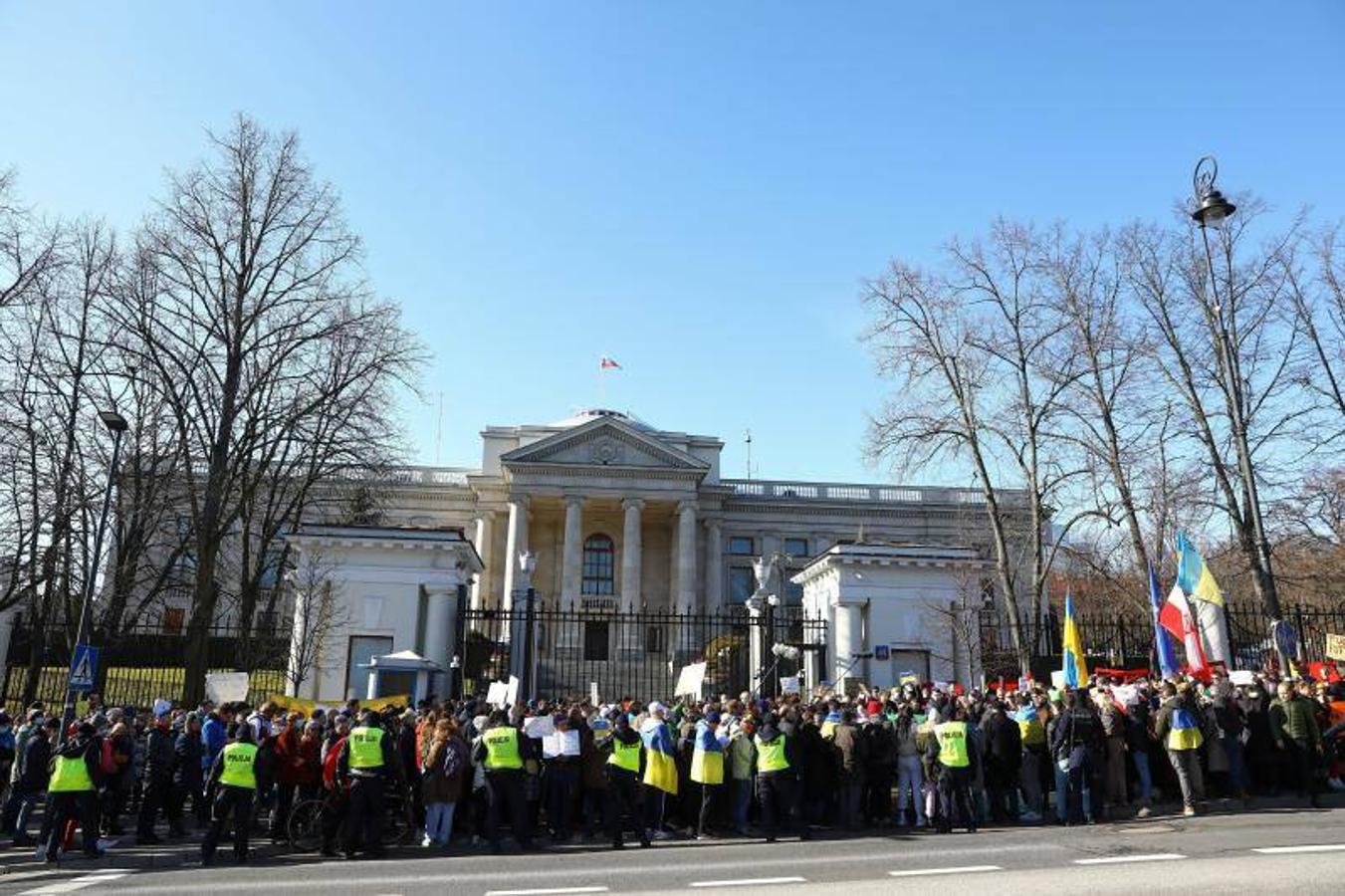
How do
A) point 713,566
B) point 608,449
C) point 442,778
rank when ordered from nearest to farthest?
point 442,778 → point 608,449 → point 713,566

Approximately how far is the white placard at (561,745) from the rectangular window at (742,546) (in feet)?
183

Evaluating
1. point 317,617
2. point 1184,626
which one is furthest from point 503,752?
point 1184,626

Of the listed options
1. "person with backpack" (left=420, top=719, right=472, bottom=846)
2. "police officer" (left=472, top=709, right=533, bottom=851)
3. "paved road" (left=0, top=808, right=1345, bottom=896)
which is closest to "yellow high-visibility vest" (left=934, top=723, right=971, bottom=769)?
"paved road" (left=0, top=808, right=1345, bottom=896)

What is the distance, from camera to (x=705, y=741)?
1336cm

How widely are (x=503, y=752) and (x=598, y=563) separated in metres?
55.4

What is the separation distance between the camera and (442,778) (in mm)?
12484

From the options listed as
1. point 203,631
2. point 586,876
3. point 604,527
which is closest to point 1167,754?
point 586,876

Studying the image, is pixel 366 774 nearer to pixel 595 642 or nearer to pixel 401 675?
pixel 401 675

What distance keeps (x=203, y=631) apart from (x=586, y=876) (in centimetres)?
1782

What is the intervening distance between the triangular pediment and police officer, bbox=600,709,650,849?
159 ft

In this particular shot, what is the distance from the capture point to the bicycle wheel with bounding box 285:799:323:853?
42.3 ft

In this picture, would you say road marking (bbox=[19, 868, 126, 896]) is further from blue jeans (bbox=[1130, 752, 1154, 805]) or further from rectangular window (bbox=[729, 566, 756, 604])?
rectangular window (bbox=[729, 566, 756, 604])

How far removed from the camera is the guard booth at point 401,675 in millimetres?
20422

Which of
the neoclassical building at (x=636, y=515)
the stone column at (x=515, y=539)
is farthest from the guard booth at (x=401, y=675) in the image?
the stone column at (x=515, y=539)
